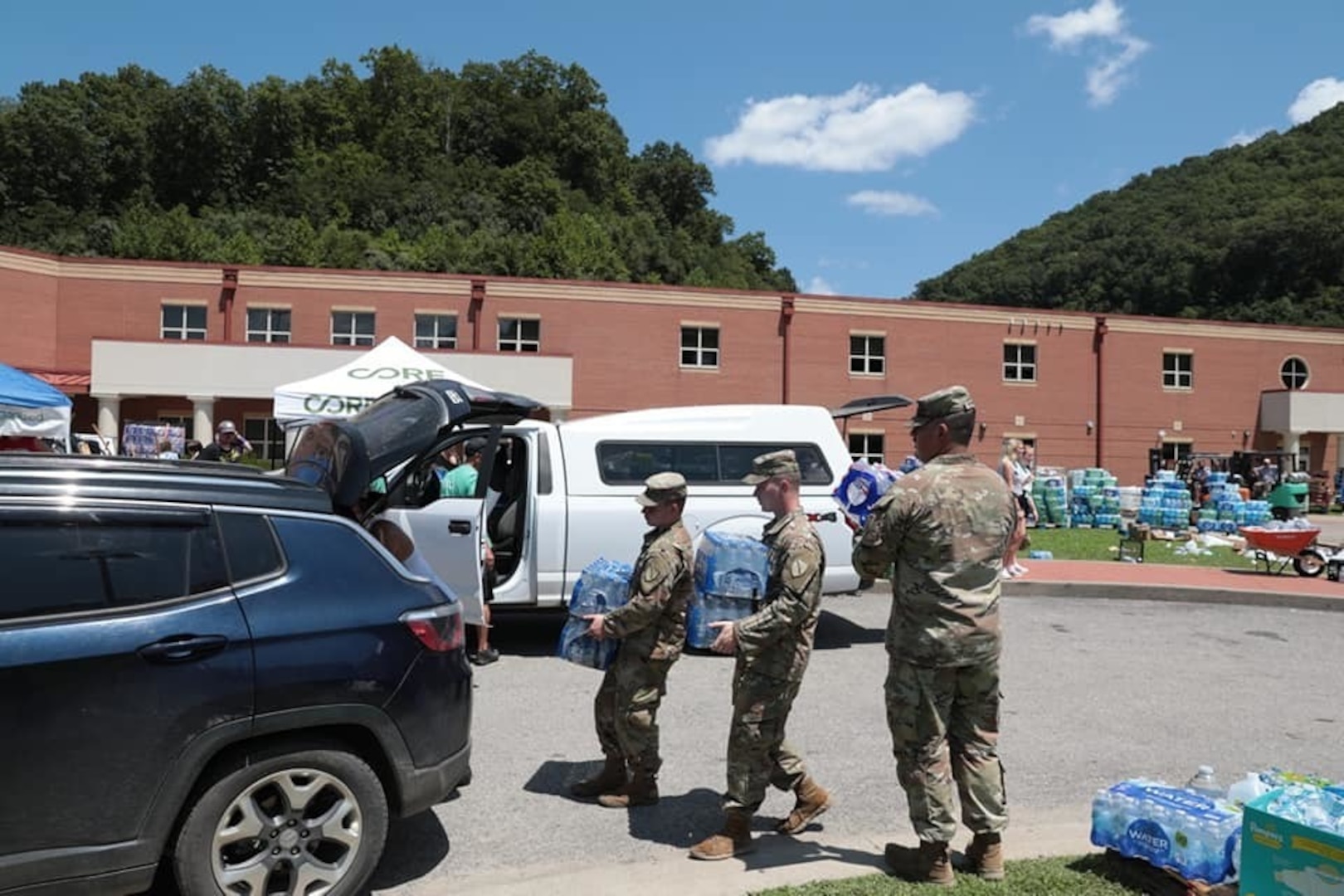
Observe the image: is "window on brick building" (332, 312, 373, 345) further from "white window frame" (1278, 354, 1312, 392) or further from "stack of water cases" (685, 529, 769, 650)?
"white window frame" (1278, 354, 1312, 392)

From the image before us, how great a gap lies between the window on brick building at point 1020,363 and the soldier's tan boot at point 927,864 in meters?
35.6

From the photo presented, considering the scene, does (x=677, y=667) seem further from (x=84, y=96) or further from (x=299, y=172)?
(x=84, y=96)

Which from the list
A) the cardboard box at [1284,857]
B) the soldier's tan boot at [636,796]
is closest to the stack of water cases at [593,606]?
the soldier's tan boot at [636,796]

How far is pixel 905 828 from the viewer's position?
4766 mm

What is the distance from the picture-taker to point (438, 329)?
33094mm

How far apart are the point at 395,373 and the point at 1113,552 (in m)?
13.0

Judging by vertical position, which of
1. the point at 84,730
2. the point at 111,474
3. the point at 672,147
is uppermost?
the point at 672,147

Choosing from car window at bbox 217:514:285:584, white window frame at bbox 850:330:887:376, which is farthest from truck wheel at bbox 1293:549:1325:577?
white window frame at bbox 850:330:887:376

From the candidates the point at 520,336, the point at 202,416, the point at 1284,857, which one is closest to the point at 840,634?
the point at 1284,857

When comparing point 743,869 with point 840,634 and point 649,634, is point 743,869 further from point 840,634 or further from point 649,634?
point 840,634

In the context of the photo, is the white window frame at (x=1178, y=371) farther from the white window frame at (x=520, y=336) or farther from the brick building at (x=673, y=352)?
the white window frame at (x=520, y=336)

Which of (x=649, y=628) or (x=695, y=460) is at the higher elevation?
(x=695, y=460)

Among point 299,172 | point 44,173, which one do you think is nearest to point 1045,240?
point 299,172

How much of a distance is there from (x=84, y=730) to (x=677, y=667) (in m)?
5.40
